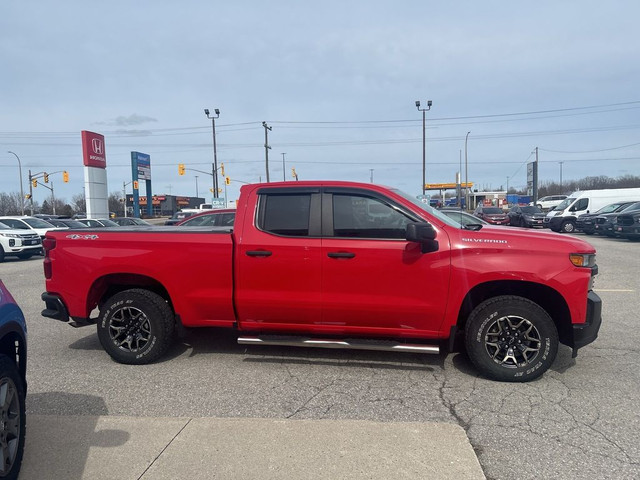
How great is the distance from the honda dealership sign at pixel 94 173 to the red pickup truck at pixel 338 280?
2764 cm

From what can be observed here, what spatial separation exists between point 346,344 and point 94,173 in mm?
30386

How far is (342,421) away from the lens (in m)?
3.63

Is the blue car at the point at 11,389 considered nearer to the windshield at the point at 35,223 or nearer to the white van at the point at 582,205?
the windshield at the point at 35,223

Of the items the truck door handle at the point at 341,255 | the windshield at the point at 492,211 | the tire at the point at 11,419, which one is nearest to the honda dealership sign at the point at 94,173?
the windshield at the point at 492,211

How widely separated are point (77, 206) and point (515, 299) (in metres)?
111

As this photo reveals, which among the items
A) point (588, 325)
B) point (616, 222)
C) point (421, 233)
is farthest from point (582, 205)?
point (421, 233)

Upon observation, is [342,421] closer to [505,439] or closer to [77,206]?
[505,439]

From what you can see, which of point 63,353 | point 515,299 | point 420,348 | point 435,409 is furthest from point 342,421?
point 63,353

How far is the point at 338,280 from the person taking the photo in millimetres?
4496

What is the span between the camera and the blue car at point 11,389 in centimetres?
282

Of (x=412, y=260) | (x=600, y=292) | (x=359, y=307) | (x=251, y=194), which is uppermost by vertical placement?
(x=251, y=194)

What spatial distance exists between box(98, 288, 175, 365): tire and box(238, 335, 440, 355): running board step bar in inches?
35.3

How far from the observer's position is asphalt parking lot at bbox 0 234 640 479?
3.29 m

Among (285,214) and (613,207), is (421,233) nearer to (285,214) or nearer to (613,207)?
(285,214)
